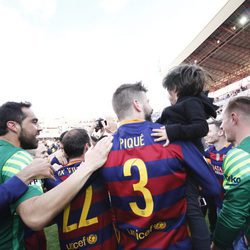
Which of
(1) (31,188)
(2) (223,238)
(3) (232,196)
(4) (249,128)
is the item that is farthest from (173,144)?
(1) (31,188)

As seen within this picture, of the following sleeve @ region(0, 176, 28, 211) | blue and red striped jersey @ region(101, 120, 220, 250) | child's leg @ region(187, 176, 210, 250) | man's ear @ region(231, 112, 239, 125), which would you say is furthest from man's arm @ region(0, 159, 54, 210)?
man's ear @ region(231, 112, 239, 125)

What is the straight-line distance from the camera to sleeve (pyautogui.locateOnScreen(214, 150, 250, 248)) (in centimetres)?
148

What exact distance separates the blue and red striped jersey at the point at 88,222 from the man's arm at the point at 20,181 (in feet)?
1.37

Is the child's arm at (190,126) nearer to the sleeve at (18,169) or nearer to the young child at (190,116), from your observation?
the young child at (190,116)

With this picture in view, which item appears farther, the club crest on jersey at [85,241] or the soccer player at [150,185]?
the club crest on jersey at [85,241]

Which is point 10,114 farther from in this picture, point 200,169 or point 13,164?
point 200,169

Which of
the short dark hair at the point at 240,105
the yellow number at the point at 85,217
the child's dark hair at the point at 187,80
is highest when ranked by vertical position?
the child's dark hair at the point at 187,80

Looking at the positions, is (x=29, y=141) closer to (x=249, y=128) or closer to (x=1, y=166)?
(x=1, y=166)

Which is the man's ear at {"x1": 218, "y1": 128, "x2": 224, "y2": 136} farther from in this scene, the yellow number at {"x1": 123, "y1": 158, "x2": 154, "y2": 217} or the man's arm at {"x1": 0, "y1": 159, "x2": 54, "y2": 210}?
the man's arm at {"x1": 0, "y1": 159, "x2": 54, "y2": 210}

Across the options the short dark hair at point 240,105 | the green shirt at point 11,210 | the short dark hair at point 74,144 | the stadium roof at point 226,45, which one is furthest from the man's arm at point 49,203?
the stadium roof at point 226,45

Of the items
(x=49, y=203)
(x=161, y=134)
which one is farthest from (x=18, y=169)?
(x=161, y=134)

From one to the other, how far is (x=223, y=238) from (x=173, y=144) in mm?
764

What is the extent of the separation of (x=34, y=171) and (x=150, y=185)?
72 cm

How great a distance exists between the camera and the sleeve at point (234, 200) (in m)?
1.48
